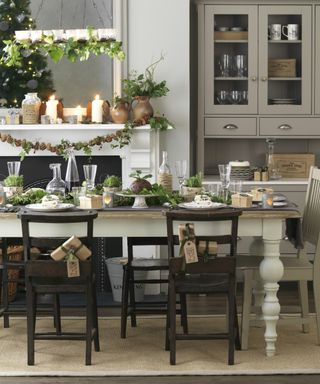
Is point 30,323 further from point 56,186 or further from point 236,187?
point 236,187

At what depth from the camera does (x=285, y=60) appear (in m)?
7.09

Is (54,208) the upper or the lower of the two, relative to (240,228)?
upper

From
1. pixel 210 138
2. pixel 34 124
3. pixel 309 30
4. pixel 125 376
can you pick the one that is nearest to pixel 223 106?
pixel 210 138

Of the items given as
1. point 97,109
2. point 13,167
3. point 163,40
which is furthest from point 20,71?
point 13,167

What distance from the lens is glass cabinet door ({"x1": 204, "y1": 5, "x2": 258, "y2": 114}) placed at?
23.1ft

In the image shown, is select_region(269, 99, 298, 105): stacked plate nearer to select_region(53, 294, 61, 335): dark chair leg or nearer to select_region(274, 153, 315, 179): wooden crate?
select_region(274, 153, 315, 179): wooden crate

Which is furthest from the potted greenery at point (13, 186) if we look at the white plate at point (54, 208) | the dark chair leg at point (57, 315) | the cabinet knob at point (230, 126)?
the cabinet knob at point (230, 126)

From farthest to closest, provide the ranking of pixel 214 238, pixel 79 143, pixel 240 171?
pixel 240 171, pixel 79 143, pixel 214 238

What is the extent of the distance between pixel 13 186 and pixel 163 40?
1.86 metres

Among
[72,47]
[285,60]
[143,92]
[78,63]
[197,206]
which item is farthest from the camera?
[285,60]

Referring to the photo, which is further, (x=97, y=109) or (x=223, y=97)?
(x=223, y=97)

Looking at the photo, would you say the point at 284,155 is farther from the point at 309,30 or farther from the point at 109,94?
the point at 109,94

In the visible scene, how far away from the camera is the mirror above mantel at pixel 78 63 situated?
6.77 meters

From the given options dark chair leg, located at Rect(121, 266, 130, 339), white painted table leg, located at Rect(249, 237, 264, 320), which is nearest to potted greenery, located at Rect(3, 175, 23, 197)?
dark chair leg, located at Rect(121, 266, 130, 339)
